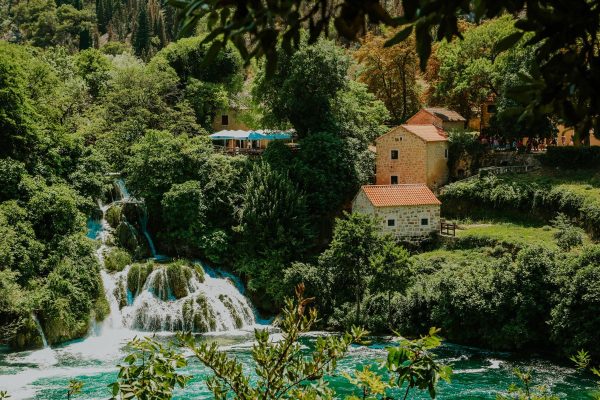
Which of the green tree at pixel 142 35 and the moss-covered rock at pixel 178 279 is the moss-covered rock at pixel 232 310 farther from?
the green tree at pixel 142 35

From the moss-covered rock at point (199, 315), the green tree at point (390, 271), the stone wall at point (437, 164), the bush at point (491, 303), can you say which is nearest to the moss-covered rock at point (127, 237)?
the moss-covered rock at point (199, 315)

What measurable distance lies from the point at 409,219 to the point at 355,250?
4.76 metres

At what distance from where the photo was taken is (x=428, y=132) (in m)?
32.4

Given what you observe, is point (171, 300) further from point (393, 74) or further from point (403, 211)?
point (393, 74)

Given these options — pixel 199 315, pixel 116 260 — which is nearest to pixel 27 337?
pixel 116 260

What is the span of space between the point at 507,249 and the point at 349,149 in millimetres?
7747

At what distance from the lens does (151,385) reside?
212 inches

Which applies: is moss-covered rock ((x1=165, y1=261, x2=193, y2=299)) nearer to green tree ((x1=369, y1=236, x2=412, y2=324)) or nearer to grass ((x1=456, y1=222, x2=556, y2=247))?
green tree ((x1=369, y1=236, x2=412, y2=324))

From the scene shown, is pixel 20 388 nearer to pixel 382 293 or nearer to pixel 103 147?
pixel 382 293

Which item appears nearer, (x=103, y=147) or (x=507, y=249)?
(x=507, y=249)

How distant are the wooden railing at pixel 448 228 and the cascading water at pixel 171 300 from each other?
7.79 meters

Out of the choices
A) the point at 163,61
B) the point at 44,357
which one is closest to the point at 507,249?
the point at 44,357

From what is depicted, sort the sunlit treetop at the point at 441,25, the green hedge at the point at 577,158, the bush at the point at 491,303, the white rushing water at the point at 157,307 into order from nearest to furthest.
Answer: the sunlit treetop at the point at 441,25 < the bush at the point at 491,303 < the white rushing water at the point at 157,307 < the green hedge at the point at 577,158

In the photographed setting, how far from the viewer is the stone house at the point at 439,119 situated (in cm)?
3397
